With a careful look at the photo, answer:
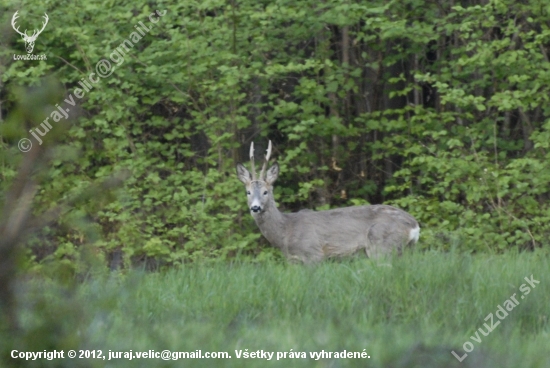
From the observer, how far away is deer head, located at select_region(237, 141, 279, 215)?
443 inches

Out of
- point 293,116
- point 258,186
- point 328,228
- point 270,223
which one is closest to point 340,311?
point 328,228

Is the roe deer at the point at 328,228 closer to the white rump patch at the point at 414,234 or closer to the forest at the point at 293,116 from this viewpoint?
the white rump patch at the point at 414,234

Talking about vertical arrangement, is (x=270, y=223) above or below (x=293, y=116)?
below

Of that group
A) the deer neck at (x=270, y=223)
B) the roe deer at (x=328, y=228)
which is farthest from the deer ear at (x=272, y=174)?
the deer neck at (x=270, y=223)

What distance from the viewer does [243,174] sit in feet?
38.4

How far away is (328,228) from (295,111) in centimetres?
303

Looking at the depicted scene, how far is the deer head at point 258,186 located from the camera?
1125 cm

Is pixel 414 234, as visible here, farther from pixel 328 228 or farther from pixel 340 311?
pixel 340 311

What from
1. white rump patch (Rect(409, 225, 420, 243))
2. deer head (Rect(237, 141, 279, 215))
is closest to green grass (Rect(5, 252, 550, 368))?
white rump patch (Rect(409, 225, 420, 243))

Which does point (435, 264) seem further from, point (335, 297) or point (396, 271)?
point (335, 297)

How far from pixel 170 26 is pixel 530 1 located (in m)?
4.58

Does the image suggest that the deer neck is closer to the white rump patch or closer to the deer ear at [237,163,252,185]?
the deer ear at [237,163,252,185]

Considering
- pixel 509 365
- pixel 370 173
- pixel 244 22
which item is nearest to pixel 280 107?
pixel 244 22

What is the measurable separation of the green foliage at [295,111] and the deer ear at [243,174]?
2.69 feet
